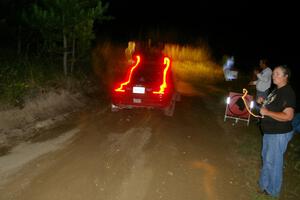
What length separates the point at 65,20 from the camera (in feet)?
42.3

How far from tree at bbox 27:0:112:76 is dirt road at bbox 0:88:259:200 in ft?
12.9

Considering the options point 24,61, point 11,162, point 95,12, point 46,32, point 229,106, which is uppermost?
point 95,12

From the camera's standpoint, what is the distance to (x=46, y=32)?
42.4 ft

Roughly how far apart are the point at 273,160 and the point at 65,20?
9.81 meters

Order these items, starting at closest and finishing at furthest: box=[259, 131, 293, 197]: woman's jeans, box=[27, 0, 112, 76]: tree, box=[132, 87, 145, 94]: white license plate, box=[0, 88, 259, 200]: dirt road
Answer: box=[259, 131, 293, 197]: woman's jeans, box=[0, 88, 259, 200]: dirt road, box=[132, 87, 145, 94]: white license plate, box=[27, 0, 112, 76]: tree

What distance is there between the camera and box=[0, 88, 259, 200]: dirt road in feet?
19.1

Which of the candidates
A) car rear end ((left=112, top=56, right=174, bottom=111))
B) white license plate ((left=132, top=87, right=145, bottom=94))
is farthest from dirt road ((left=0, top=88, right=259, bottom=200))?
white license plate ((left=132, top=87, right=145, bottom=94))

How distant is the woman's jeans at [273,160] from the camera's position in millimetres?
5641

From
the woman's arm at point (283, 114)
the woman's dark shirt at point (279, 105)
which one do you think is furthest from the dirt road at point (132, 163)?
the woman's arm at point (283, 114)

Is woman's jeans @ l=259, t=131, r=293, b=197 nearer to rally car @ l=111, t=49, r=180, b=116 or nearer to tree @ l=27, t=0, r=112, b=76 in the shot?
rally car @ l=111, t=49, r=180, b=116

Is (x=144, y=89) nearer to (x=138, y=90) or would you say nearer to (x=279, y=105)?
(x=138, y=90)

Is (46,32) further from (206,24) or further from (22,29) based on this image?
(206,24)

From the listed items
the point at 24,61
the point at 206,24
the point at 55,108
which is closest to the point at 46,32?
the point at 24,61

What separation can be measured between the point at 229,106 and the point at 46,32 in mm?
7415
